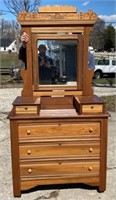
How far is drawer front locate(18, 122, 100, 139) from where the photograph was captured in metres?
2.97

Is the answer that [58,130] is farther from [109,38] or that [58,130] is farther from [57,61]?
[109,38]

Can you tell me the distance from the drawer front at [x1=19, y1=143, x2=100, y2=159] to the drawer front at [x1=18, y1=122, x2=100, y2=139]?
11 centimetres

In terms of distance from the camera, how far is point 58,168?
312 cm

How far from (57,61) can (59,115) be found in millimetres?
816

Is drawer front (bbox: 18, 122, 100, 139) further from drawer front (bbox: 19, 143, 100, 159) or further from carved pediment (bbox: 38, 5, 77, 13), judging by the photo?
carved pediment (bbox: 38, 5, 77, 13)

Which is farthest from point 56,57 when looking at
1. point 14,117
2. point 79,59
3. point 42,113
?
point 14,117

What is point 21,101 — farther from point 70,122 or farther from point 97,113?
point 97,113

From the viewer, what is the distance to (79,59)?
3.41 m

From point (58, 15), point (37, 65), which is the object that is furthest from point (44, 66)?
point (58, 15)

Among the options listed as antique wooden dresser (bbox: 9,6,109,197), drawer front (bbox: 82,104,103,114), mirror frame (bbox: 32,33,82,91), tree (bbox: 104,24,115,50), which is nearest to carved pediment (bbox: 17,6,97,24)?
antique wooden dresser (bbox: 9,6,109,197)

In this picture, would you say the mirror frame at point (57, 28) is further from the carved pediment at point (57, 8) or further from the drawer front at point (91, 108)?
the drawer front at point (91, 108)

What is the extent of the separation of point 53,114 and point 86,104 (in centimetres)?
38

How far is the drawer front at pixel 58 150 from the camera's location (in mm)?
3031

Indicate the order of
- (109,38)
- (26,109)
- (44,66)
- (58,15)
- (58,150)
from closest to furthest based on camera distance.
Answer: (26,109) → (58,150) → (58,15) → (44,66) → (109,38)
